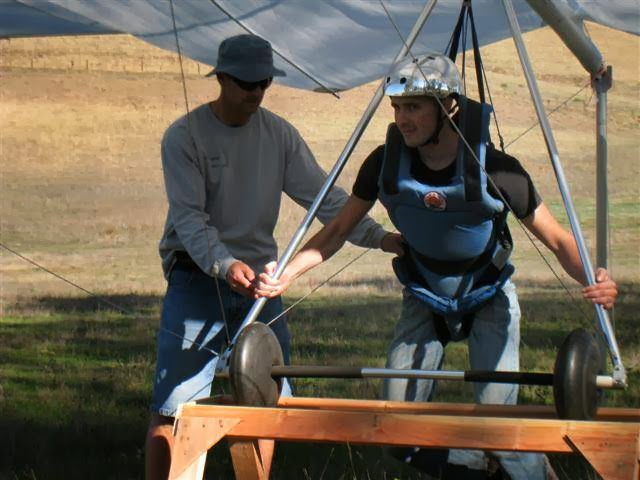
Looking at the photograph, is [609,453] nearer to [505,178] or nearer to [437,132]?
[505,178]

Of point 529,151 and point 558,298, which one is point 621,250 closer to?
point 558,298

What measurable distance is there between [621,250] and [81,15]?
15.3 meters

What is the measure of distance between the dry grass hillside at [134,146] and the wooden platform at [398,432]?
10.6 metres

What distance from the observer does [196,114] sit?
539 cm

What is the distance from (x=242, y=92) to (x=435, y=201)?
1066 mm

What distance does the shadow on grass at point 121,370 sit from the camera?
6.36 m

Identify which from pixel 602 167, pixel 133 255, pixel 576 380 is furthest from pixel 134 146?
pixel 576 380

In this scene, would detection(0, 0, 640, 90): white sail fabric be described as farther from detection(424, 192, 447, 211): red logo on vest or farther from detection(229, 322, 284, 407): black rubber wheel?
Answer: detection(229, 322, 284, 407): black rubber wheel

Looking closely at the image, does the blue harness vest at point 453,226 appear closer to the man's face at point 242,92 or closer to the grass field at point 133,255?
the man's face at point 242,92

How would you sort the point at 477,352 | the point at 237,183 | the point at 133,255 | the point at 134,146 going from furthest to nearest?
the point at 134,146
the point at 133,255
the point at 237,183
the point at 477,352

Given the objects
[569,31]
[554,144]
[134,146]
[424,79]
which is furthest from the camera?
[134,146]

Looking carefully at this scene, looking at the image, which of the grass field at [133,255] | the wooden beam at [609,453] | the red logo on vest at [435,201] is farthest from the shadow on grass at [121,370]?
the wooden beam at [609,453]

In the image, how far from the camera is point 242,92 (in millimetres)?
5266

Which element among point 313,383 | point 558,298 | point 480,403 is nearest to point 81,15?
point 480,403
